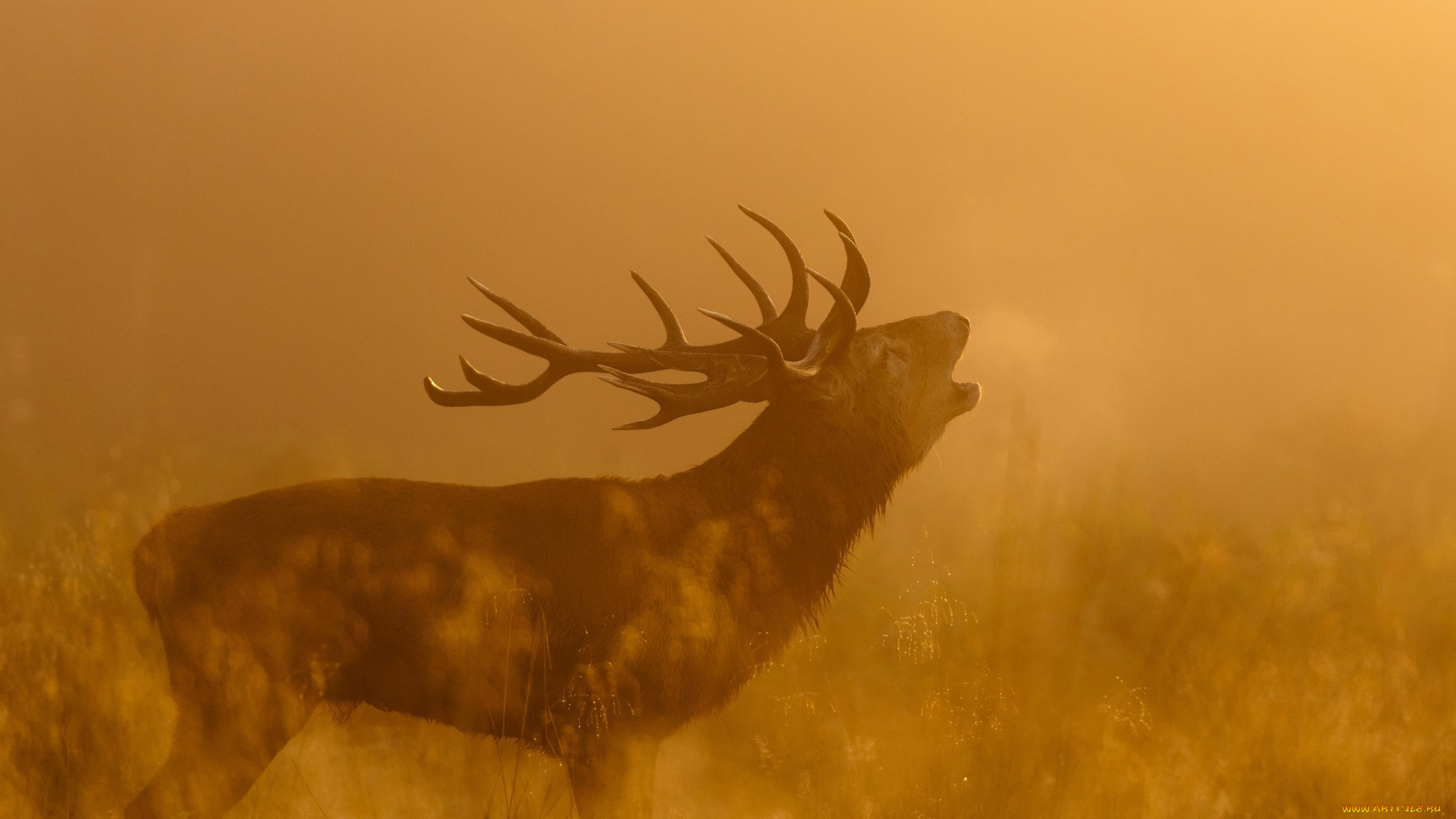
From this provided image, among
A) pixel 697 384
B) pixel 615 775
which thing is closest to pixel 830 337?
pixel 697 384

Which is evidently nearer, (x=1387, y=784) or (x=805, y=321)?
(x=1387, y=784)

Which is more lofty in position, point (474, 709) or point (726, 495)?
point (726, 495)

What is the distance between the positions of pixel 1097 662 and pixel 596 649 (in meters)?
2.53

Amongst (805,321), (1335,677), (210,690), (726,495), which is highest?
(805,321)

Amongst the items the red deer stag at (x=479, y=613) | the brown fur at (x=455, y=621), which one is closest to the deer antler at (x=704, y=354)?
the red deer stag at (x=479, y=613)

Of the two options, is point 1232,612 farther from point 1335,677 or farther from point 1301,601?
point 1335,677

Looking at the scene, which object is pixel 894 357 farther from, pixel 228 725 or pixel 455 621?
pixel 228 725

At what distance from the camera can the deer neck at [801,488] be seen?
489 cm

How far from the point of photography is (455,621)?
14.3 ft

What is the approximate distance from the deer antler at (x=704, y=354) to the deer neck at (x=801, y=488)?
200mm

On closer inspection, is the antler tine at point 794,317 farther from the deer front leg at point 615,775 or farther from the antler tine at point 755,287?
the deer front leg at point 615,775

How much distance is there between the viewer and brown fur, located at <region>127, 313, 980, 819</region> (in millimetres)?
4223

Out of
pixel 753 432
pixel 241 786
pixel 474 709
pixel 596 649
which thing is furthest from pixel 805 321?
pixel 241 786

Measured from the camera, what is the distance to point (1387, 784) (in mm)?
4289
